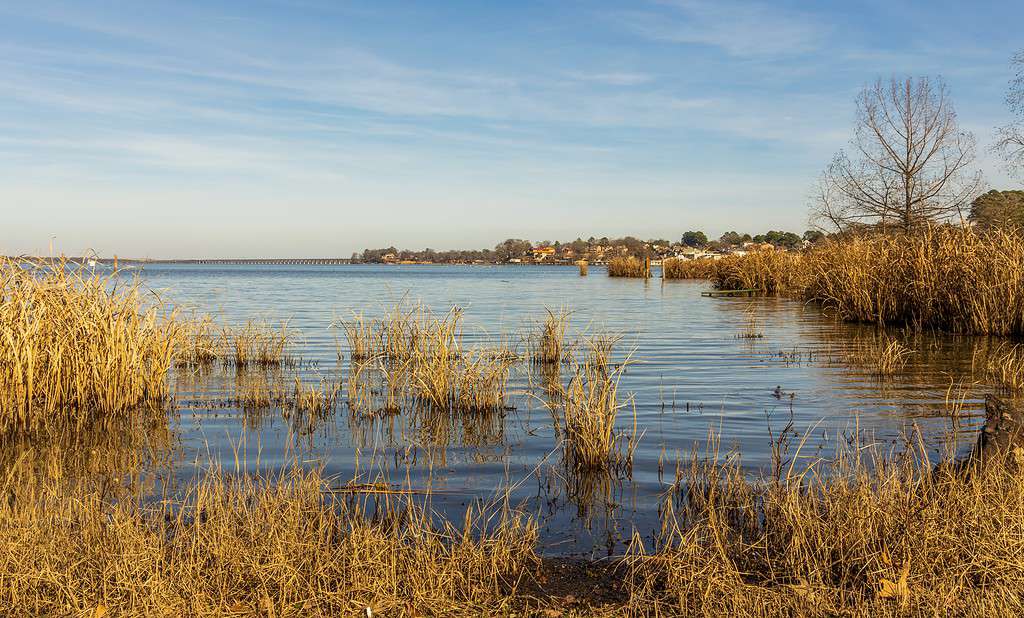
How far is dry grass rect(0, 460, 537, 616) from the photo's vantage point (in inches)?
147

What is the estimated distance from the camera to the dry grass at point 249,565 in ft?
12.3

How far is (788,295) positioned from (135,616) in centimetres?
3085

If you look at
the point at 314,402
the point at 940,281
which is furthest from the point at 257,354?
the point at 940,281

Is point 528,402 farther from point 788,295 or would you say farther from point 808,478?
point 788,295

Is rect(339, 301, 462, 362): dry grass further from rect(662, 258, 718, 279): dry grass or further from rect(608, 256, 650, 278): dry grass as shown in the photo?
rect(608, 256, 650, 278): dry grass

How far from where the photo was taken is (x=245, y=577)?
4.01 m

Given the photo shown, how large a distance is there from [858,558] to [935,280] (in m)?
15.1

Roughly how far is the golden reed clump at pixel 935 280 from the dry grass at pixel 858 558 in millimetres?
11673

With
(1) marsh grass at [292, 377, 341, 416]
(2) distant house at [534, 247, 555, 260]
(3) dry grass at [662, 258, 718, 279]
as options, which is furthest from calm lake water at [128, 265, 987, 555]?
(2) distant house at [534, 247, 555, 260]

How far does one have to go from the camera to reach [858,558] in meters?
3.93

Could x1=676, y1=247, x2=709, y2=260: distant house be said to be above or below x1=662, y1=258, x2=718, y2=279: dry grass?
above

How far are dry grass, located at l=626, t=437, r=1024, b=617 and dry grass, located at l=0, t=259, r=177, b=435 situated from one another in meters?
6.71

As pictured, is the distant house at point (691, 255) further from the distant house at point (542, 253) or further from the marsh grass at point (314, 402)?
the distant house at point (542, 253)

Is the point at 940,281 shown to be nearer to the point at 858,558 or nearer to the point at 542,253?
the point at 858,558
